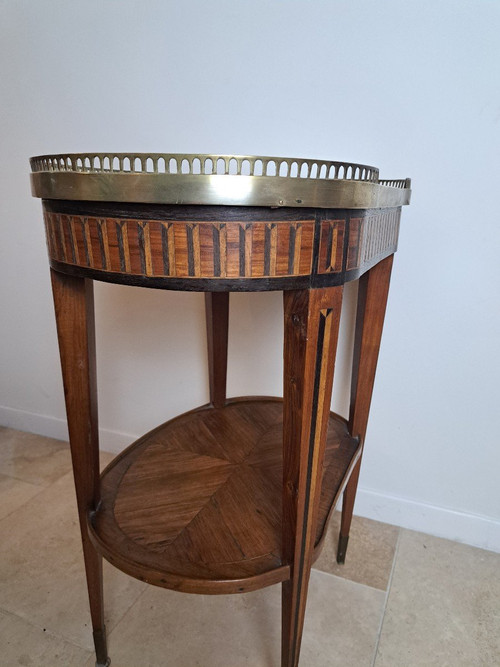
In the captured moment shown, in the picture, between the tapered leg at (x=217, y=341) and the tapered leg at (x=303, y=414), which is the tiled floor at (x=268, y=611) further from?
the tapered leg at (x=217, y=341)

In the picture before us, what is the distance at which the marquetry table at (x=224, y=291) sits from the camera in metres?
0.48

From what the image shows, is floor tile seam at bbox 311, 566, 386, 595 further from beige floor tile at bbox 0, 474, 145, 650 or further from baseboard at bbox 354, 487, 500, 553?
beige floor tile at bbox 0, 474, 145, 650

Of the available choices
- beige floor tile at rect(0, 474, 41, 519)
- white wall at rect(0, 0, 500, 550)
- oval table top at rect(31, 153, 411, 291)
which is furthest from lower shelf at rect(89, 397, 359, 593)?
beige floor tile at rect(0, 474, 41, 519)

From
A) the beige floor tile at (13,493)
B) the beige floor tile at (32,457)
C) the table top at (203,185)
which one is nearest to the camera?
the table top at (203,185)

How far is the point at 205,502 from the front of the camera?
811mm

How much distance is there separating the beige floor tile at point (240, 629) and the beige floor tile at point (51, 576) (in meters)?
0.07

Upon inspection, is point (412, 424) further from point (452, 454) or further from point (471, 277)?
point (471, 277)

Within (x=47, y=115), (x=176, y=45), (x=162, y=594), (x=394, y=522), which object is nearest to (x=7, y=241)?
(x=47, y=115)

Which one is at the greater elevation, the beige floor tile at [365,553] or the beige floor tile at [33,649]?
the beige floor tile at [33,649]

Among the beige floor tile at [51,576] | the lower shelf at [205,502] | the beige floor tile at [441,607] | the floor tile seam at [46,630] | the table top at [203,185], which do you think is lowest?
the beige floor tile at [51,576]

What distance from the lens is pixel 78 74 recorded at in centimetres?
116

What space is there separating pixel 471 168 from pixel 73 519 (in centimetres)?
134

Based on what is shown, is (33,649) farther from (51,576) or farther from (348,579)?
(348,579)

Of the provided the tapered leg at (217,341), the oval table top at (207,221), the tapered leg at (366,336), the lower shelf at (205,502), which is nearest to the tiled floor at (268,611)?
the tapered leg at (366,336)
